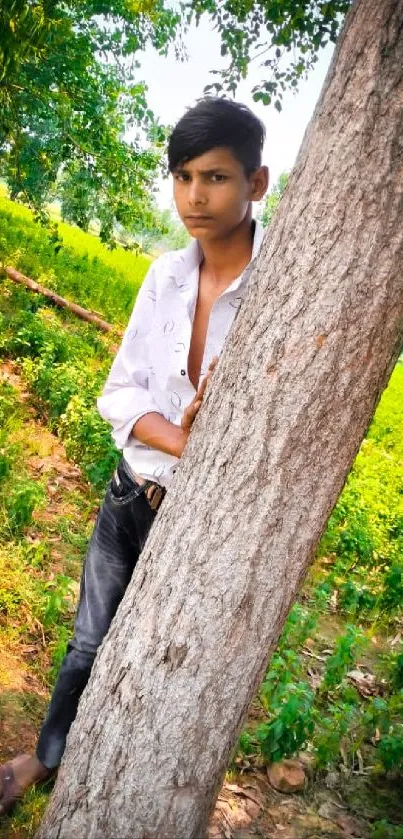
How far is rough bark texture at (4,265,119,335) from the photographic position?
8164 millimetres

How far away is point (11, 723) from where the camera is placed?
224 cm

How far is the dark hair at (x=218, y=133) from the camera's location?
146 centimetres

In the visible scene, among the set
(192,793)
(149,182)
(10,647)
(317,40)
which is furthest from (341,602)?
(149,182)

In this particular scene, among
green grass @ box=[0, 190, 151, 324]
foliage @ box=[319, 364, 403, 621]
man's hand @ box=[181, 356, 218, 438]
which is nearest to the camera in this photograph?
man's hand @ box=[181, 356, 218, 438]

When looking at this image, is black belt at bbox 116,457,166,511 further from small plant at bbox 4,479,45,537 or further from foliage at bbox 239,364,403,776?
small plant at bbox 4,479,45,537

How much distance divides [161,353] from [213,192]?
413 millimetres

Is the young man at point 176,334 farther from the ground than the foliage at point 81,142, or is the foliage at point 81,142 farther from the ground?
the foliage at point 81,142

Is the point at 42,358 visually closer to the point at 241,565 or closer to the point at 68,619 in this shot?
the point at 68,619

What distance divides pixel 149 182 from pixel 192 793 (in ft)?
18.0

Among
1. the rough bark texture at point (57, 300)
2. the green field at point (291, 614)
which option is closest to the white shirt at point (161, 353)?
the green field at point (291, 614)

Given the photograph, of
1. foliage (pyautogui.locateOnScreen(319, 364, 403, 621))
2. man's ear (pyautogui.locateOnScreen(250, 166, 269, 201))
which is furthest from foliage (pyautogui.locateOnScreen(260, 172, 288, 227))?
foliage (pyautogui.locateOnScreen(319, 364, 403, 621))

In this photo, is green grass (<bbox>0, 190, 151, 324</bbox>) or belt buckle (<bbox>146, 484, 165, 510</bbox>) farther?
green grass (<bbox>0, 190, 151, 324</bbox>)

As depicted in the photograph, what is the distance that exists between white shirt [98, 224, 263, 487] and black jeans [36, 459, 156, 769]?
205 millimetres

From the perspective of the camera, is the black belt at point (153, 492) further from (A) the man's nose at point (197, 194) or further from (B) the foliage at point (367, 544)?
(B) the foliage at point (367, 544)
